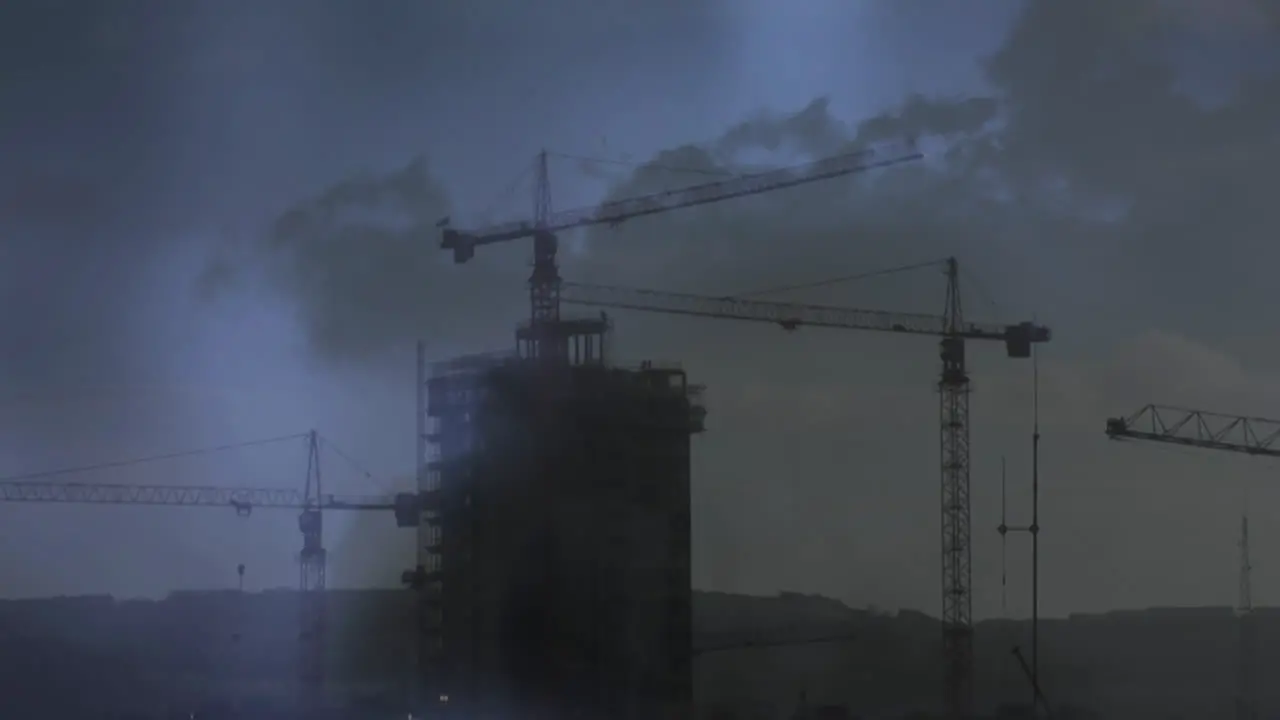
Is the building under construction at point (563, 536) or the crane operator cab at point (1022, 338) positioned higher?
the crane operator cab at point (1022, 338)

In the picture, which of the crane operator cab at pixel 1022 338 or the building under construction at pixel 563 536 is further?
the crane operator cab at pixel 1022 338

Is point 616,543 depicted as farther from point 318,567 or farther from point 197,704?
point 318,567

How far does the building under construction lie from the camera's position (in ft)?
234

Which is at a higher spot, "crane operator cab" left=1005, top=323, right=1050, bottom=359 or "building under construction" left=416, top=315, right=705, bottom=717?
"crane operator cab" left=1005, top=323, right=1050, bottom=359

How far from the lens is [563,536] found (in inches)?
2832

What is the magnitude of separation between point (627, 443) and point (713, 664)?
19.8m

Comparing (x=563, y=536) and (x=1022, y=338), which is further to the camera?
(x=1022, y=338)

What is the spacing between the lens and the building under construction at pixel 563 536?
7131 centimetres

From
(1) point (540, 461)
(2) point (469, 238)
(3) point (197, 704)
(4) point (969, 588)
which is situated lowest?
(3) point (197, 704)

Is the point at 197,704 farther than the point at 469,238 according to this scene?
No

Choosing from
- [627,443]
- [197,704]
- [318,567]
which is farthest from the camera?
[318,567]

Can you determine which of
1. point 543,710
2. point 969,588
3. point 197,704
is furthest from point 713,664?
point 197,704

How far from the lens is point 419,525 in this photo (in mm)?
82750

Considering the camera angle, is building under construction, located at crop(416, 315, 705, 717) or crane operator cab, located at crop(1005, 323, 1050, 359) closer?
building under construction, located at crop(416, 315, 705, 717)
